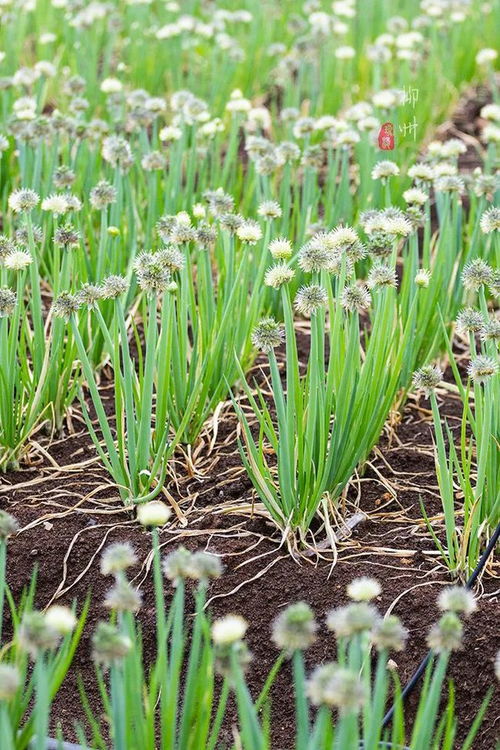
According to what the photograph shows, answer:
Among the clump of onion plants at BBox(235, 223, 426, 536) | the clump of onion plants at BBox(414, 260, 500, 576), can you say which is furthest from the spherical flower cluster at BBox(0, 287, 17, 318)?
the clump of onion plants at BBox(414, 260, 500, 576)

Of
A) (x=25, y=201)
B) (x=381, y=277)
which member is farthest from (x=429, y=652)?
(x=25, y=201)

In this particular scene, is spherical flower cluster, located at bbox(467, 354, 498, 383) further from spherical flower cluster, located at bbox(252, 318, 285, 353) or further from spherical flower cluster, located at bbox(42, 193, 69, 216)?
spherical flower cluster, located at bbox(42, 193, 69, 216)

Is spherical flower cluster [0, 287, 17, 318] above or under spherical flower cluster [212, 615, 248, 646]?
above

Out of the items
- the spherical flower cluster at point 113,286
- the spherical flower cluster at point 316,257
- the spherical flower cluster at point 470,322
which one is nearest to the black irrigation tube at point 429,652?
the spherical flower cluster at point 470,322

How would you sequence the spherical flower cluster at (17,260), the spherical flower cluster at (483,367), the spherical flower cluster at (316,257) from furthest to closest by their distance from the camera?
the spherical flower cluster at (17,260)
the spherical flower cluster at (316,257)
the spherical flower cluster at (483,367)

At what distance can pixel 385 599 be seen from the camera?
2.47m

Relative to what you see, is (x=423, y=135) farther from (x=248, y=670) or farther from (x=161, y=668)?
(x=161, y=668)

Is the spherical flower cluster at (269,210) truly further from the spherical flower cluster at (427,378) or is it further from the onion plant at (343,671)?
the onion plant at (343,671)

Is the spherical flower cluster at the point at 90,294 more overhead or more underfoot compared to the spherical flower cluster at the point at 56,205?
more underfoot

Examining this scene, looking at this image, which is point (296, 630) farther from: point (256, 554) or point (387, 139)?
point (387, 139)

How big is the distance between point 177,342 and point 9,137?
1690mm

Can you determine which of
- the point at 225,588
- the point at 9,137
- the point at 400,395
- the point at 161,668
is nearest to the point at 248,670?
the point at 225,588

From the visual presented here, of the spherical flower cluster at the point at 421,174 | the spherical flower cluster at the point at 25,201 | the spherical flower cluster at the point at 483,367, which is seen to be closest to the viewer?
the spherical flower cluster at the point at 483,367

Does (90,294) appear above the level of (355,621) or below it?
above
